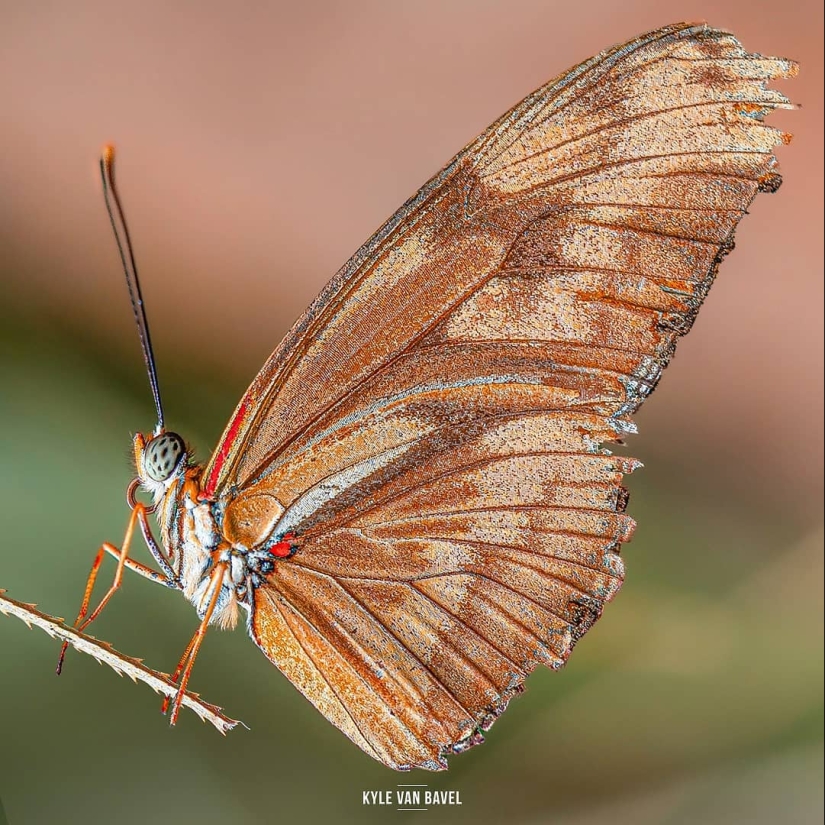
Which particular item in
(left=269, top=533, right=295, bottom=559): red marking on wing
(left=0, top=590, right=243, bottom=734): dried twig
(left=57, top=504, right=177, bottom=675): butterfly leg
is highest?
(left=269, top=533, right=295, bottom=559): red marking on wing

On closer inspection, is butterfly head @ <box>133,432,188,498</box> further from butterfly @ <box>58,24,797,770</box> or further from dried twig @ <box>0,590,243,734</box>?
dried twig @ <box>0,590,243,734</box>

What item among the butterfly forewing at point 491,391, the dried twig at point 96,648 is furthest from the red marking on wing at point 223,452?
the dried twig at point 96,648

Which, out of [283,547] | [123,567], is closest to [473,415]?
[283,547]

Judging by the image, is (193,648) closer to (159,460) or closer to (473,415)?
(159,460)

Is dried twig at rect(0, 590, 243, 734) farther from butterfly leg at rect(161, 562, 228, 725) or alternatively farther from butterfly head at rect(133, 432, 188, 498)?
butterfly head at rect(133, 432, 188, 498)

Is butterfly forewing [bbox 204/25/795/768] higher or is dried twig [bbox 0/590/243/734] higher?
butterfly forewing [bbox 204/25/795/768]

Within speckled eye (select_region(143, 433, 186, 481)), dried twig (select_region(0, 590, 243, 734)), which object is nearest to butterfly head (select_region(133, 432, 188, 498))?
speckled eye (select_region(143, 433, 186, 481))

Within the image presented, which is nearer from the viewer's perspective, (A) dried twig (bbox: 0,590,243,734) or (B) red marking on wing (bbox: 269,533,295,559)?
(A) dried twig (bbox: 0,590,243,734)
